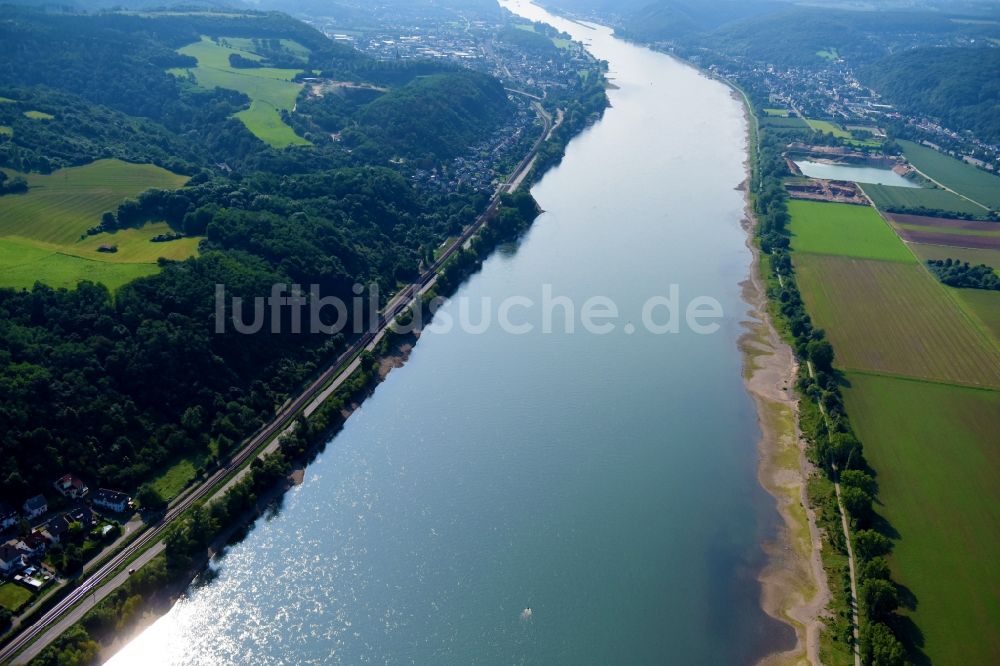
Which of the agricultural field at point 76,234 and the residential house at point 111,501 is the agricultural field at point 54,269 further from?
the residential house at point 111,501

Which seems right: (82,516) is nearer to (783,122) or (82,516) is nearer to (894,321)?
(894,321)

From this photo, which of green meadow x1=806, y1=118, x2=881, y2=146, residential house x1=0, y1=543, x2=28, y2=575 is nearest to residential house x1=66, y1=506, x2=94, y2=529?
residential house x1=0, y1=543, x2=28, y2=575

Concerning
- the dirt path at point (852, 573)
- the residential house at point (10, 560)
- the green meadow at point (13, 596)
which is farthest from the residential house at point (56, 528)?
the dirt path at point (852, 573)

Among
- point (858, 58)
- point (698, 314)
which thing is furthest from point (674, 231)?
point (858, 58)

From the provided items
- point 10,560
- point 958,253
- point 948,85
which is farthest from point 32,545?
point 948,85

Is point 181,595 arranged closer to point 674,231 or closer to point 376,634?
point 376,634

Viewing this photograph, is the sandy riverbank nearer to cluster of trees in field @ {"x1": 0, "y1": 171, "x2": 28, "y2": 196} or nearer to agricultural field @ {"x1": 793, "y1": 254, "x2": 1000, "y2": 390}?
agricultural field @ {"x1": 793, "y1": 254, "x2": 1000, "y2": 390}
